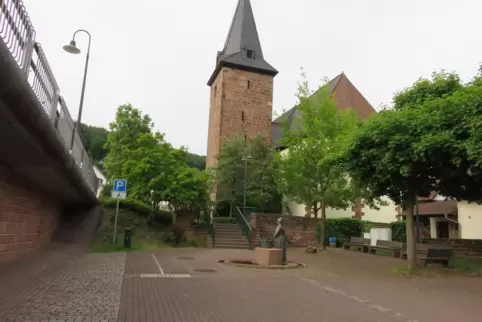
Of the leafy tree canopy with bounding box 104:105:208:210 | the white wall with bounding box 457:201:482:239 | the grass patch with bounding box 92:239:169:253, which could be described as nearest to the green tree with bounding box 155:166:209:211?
the leafy tree canopy with bounding box 104:105:208:210

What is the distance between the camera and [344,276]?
12055 mm

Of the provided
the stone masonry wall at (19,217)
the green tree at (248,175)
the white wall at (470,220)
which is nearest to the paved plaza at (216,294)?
the stone masonry wall at (19,217)

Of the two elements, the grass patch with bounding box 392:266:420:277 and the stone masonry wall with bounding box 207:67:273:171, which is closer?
the grass patch with bounding box 392:266:420:277

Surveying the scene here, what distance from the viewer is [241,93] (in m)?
40.4

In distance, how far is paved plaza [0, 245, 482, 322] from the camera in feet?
21.2

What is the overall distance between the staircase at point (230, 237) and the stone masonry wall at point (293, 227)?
120cm

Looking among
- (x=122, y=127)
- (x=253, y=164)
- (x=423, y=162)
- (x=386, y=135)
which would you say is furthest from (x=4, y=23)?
(x=122, y=127)

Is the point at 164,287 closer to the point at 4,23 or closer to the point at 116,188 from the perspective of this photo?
the point at 4,23

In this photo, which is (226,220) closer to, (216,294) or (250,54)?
(250,54)

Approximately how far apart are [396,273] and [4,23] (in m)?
11.7

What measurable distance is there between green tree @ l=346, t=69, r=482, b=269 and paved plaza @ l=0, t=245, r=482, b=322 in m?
2.96

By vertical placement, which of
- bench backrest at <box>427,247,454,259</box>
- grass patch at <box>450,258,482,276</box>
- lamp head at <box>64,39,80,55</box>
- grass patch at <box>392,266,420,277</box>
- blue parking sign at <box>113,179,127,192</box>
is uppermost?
lamp head at <box>64,39,80,55</box>

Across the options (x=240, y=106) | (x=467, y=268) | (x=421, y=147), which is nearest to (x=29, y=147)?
(x=421, y=147)

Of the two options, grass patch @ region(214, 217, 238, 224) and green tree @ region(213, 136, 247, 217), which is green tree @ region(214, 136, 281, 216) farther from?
grass patch @ region(214, 217, 238, 224)
